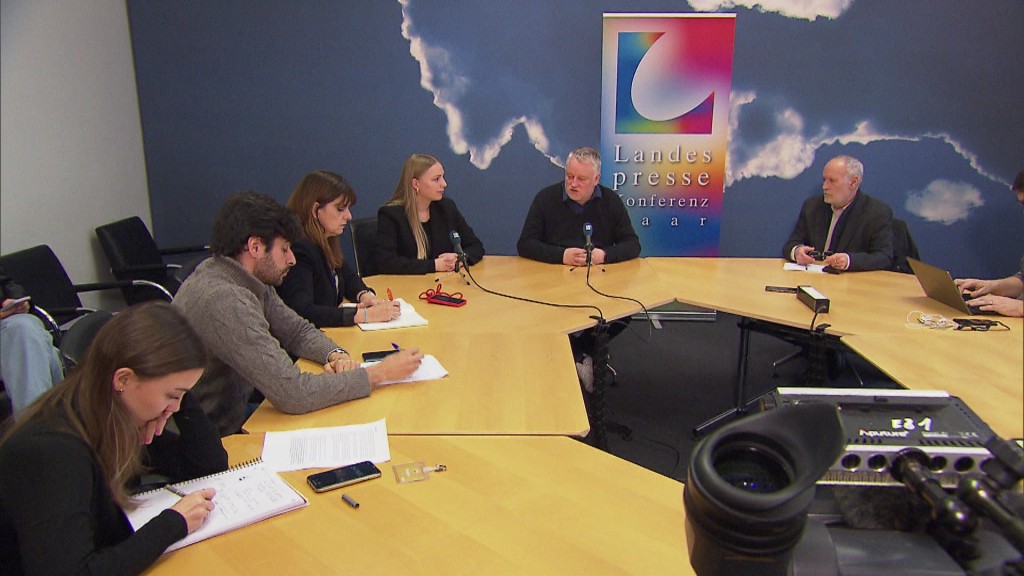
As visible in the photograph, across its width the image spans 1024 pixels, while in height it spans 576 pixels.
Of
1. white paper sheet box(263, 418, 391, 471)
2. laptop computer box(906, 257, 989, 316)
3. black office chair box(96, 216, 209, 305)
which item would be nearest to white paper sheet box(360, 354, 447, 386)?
white paper sheet box(263, 418, 391, 471)

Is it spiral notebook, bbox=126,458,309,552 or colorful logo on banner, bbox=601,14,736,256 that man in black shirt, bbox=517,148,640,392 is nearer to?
colorful logo on banner, bbox=601,14,736,256

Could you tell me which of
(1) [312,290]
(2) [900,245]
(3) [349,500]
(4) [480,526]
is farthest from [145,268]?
(2) [900,245]

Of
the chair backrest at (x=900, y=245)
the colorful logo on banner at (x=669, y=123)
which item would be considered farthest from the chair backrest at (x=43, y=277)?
the chair backrest at (x=900, y=245)

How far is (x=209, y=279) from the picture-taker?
1.94 m

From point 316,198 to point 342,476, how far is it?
1.52 metres

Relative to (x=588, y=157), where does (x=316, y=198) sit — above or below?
below

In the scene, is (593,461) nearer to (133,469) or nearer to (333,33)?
(133,469)

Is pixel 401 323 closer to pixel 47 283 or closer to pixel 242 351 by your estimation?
pixel 242 351

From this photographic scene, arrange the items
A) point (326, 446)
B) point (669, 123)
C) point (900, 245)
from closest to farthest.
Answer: point (326, 446), point (900, 245), point (669, 123)

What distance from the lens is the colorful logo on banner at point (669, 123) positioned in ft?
14.3

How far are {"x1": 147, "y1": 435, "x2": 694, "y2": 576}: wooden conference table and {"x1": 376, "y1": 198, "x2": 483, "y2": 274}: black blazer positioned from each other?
1.83 meters

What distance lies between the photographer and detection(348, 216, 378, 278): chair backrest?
3607 mm

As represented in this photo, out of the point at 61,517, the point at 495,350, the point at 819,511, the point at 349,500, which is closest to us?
the point at 819,511

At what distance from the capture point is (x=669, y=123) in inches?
177
